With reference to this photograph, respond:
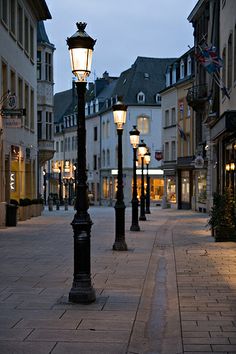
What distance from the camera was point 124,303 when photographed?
9289 millimetres

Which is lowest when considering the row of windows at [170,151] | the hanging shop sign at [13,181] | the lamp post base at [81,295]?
the lamp post base at [81,295]

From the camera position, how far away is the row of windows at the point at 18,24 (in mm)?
27328

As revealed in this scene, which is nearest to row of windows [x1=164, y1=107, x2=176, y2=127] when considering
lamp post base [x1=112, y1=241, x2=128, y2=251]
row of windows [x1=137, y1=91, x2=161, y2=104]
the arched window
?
the arched window

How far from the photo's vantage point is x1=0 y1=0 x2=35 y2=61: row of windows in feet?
89.7

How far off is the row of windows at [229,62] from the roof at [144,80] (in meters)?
47.0

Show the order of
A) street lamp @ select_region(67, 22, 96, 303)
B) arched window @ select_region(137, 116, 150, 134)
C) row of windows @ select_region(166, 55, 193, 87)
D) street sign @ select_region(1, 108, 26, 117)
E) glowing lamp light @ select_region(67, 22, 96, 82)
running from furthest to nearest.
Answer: arched window @ select_region(137, 116, 150, 134), row of windows @ select_region(166, 55, 193, 87), street sign @ select_region(1, 108, 26, 117), glowing lamp light @ select_region(67, 22, 96, 82), street lamp @ select_region(67, 22, 96, 303)

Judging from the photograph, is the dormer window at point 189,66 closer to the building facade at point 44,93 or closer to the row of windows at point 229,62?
the building facade at point 44,93

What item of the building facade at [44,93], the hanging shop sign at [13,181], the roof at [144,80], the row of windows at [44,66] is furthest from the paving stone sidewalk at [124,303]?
the roof at [144,80]

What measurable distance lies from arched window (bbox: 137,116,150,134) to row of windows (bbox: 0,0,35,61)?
34861 millimetres

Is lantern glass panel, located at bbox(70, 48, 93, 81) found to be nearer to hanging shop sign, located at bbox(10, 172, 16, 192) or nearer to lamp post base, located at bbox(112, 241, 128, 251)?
lamp post base, located at bbox(112, 241, 128, 251)

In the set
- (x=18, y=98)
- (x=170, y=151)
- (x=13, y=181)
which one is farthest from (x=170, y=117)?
(x=13, y=181)

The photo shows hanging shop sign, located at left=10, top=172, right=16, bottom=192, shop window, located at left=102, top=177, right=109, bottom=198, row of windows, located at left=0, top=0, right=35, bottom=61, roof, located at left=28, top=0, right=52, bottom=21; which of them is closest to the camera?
row of windows, located at left=0, top=0, right=35, bottom=61

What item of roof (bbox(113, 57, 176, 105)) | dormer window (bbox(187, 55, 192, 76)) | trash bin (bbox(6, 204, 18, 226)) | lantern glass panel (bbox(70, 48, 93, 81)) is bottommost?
trash bin (bbox(6, 204, 18, 226))

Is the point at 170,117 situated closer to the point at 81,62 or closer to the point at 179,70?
the point at 179,70
